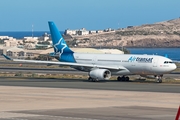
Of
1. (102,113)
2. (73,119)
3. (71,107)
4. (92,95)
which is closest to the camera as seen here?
(73,119)

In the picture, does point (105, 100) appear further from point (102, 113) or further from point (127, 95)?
point (102, 113)

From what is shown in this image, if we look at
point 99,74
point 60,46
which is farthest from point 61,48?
point 99,74

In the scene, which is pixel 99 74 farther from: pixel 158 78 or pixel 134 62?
pixel 158 78

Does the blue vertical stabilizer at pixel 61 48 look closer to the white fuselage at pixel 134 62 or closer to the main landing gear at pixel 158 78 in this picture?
the white fuselage at pixel 134 62

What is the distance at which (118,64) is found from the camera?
6681 centimetres

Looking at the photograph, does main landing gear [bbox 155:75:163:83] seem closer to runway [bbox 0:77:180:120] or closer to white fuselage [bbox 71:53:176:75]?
white fuselage [bbox 71:53:176:75]

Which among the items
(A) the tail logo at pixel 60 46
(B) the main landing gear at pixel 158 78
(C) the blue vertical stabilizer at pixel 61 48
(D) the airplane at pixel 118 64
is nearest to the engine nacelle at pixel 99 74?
(D) the airplane at pixel 118 64

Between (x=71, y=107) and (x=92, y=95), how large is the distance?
30.0 feet

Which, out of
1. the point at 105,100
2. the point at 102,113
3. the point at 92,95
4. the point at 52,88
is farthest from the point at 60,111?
the point at 52,88

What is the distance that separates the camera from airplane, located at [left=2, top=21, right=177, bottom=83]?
6412 cm

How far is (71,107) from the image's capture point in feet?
120

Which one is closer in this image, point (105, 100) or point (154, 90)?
point (105, 100)

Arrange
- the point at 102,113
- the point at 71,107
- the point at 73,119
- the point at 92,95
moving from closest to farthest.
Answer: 1. the point at 73,119
2. the point at 102,113
3. the point at 71,107
4. the point at 92,95

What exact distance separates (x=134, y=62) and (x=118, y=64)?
6.98ft
